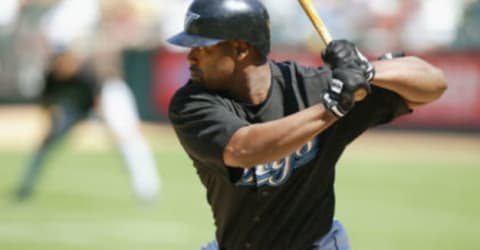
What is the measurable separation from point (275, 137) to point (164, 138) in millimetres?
13562

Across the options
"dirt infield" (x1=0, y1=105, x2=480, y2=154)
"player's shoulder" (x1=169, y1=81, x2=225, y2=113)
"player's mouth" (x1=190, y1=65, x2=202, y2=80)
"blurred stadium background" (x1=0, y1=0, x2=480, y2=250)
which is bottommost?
"dirt infield" (x1=0, y1=105, x2=480, y2=154)

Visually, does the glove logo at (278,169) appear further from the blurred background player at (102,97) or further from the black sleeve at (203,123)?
the blurred background player at (102,97)

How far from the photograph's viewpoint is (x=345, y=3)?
1859 centimetres

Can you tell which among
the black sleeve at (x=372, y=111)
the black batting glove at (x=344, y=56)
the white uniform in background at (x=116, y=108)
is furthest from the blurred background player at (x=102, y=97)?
the black batting glove at (x=344, y=56)

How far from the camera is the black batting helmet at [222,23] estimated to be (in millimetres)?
4410

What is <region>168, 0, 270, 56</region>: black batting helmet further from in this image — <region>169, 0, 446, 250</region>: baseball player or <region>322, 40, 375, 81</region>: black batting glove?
<region>322, 40, 375, 81</region>: black batting glove

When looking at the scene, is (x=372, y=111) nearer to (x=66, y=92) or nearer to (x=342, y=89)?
(x=342, y=89)

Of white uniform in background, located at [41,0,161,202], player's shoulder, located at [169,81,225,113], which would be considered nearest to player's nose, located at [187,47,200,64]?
player's shoulder, located at [169,81,225,113]

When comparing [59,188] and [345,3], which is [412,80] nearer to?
[59,188]

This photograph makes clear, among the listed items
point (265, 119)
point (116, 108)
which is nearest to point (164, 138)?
point (116, 108)

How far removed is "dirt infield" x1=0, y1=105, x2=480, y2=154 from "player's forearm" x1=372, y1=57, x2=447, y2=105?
430 inches

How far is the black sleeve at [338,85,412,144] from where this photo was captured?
4.66m

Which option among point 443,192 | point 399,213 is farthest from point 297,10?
point 399,213

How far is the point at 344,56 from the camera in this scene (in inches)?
162
